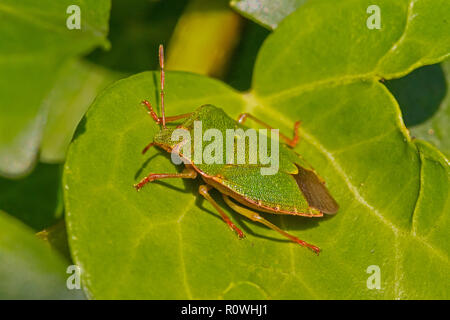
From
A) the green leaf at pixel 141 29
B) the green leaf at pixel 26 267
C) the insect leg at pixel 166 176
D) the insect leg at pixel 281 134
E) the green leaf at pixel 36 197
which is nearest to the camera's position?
the green leaf at pixel 26 267

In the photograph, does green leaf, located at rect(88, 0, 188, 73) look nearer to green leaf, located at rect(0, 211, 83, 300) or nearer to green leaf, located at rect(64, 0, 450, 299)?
green leaf, located at rect(64, 0, 450, 299)

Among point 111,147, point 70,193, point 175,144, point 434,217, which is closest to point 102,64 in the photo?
point 175,144

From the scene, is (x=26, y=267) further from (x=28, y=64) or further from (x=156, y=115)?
(x=156, y=115)

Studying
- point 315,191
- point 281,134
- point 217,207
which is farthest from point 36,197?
point 315,191

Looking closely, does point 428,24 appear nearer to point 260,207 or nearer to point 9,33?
point 260,207

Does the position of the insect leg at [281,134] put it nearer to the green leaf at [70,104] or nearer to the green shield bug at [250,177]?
the green shield bug at [250,177]

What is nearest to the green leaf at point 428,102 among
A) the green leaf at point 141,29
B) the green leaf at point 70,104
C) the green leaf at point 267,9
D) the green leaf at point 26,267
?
the green leaf at point 267,9
